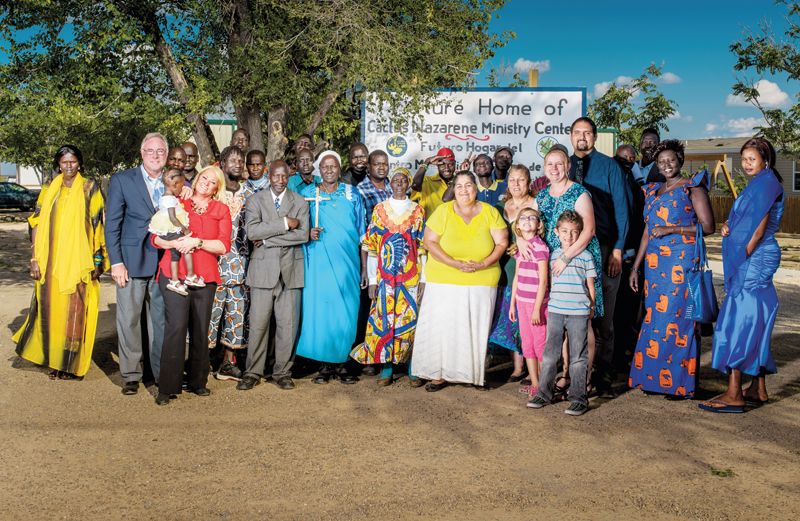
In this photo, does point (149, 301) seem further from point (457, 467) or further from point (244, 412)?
point (457, 467)

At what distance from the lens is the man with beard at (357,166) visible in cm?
799

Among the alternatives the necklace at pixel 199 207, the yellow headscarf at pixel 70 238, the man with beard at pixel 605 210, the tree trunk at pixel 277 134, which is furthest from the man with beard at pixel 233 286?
the tree trunk at pixel 277 134

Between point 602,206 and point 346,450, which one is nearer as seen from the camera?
point 346,450

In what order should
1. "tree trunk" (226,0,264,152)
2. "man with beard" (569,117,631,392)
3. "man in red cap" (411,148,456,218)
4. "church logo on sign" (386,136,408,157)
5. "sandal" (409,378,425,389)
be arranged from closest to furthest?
"man with beard" (569,117,631,392)
"sandal" (409,378,425,389)
"man in red cap" (411,148,456,218)
"church logo on sign" (386,136,408,157)
"tree trunk" (226,0,264,152)

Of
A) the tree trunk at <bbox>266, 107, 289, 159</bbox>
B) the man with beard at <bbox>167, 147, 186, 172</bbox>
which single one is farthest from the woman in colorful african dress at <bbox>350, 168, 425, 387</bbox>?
the tree trunk at <bbox>266, 107, 289, 159</bbox>

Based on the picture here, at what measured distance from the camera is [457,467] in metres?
5.04

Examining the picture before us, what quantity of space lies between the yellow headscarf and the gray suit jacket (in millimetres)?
1482

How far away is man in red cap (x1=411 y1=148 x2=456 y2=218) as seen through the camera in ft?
27.0

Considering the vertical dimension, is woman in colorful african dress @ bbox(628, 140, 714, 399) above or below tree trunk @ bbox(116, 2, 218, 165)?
below

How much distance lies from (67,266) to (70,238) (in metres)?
0.25

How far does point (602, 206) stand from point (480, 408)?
1977 millimetres

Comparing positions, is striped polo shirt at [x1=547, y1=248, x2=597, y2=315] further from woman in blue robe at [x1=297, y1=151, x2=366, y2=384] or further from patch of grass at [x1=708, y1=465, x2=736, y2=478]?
woman in blue robe at [x1=297, y1=151, x2=366, y2=384]

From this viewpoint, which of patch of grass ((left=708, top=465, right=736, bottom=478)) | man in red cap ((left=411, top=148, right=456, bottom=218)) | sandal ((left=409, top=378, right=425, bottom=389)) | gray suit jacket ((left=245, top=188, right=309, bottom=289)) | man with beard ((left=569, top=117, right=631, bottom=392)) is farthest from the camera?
man in red cap ((left=411, top=148, right=456, bottom=218))

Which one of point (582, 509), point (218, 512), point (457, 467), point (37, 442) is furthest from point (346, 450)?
point (37, 442)
